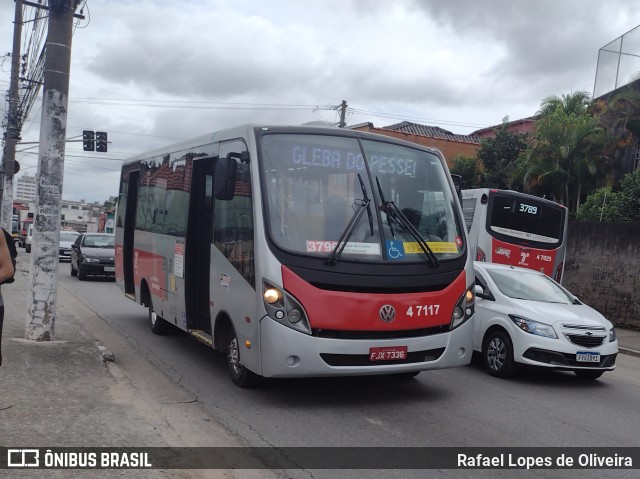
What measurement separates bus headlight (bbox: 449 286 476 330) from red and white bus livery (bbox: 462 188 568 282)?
8325 mm

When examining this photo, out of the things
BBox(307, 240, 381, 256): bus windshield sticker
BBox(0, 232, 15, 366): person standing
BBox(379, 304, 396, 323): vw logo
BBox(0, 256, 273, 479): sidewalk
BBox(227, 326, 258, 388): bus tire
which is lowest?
BBox(0, 256, 273, 479): sidewalk

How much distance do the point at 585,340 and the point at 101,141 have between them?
2688 centimetres

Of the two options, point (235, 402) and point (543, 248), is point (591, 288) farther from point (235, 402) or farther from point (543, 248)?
point (235, 402)

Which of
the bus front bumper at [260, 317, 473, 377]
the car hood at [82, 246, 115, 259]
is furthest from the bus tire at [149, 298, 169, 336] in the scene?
the car hood at [82, 246, 115, 259]

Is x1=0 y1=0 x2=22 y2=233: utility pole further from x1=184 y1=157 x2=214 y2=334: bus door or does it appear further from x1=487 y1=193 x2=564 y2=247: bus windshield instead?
x1=184 y1=157 x2=214 y2=334: bus door

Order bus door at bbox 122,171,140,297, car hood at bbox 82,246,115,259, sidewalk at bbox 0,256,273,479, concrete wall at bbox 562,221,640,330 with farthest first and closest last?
car hood at bbox 82,246,115,259
concrete wall at bbox 562,221,640,330
bus door at bbox 122,171,140,297
sidewalk at bbox 0,256,273,479

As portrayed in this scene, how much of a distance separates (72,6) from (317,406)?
6290 mm

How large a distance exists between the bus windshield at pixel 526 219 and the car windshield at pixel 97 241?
1348cm

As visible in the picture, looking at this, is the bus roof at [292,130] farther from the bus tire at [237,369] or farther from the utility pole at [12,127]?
the utility pole at [12,127]

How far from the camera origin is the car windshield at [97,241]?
22859mm

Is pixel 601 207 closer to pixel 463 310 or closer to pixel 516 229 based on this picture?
pixel 516 229

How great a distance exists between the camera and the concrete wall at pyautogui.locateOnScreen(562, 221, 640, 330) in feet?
56.7

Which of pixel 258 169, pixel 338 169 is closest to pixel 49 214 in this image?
pixel 258 169

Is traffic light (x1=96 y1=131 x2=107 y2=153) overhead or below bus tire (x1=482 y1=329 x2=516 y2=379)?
overhead
